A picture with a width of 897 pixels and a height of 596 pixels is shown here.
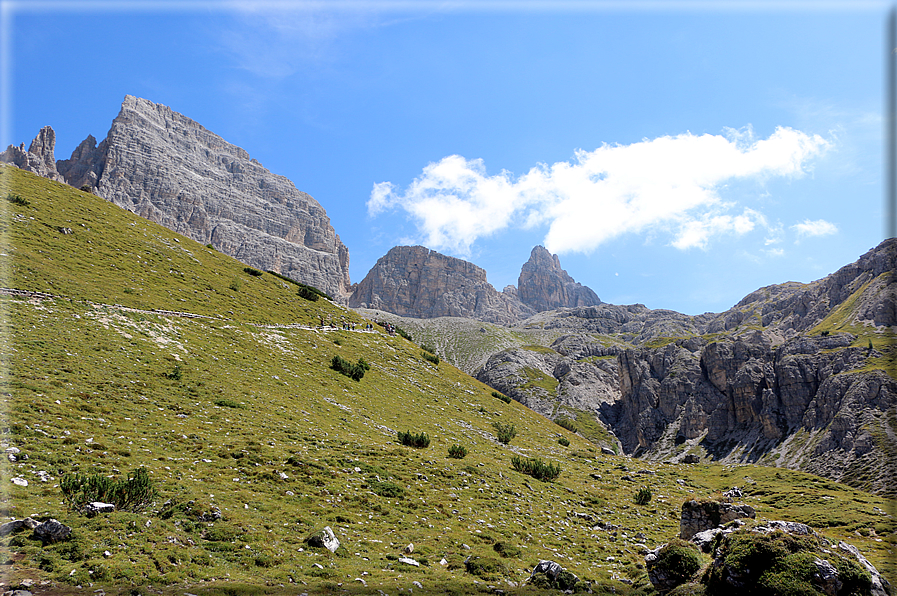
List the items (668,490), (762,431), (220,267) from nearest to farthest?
(668,490) < (220,267) < (762,431)

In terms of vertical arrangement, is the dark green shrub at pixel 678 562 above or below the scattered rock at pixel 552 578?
above

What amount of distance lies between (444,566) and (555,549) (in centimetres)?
584

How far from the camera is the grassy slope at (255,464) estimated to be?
481 inches

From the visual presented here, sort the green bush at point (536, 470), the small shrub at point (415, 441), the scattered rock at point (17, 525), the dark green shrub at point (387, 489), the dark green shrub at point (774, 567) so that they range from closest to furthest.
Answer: the dark green shrub at point (774, 567)
the scattered rock at point (17, 525)
the dark green shrub at point (387, 489)
the green bush at point (536, 470)
the small shrub at point (415, 441)

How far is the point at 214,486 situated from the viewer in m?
15.9

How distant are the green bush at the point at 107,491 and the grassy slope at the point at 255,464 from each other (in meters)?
0.46

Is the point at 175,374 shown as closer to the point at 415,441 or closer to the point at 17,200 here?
the point at 415,441

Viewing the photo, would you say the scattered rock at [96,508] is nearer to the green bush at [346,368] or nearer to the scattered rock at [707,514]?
the scattered rock at [707,514]

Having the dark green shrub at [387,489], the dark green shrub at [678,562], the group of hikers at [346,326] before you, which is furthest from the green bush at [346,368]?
the dark green shrub at [678,562]

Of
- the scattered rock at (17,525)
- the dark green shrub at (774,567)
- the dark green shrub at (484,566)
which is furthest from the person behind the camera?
the dark green shrub at (484,566)

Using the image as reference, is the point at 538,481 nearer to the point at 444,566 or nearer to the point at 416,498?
the point at 416,498

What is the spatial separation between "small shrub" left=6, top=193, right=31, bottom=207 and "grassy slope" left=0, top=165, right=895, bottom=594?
114 cm

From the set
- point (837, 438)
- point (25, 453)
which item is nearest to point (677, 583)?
point (25, 453)

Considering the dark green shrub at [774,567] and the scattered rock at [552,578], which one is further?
the scattered rock at [552,578]
